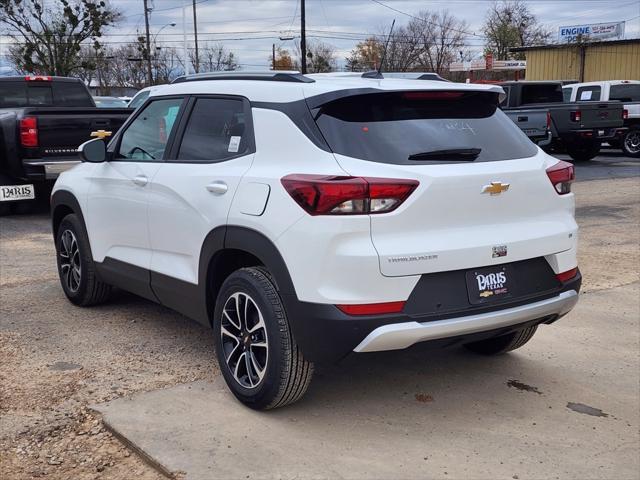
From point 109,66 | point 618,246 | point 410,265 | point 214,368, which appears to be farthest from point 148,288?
point 109,66

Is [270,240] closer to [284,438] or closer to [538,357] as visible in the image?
[284,438]

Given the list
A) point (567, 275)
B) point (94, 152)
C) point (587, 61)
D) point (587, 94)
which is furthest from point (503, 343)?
point (587, 61)

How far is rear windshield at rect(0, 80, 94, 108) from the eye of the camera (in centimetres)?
1187

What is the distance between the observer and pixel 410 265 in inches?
135

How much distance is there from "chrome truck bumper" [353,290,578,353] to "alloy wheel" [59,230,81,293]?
126 inches

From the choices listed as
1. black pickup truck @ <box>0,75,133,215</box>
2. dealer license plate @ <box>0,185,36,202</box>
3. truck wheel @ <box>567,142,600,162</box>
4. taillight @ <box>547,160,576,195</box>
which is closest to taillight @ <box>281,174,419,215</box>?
taillight @ <box>547,160,576,195</box>

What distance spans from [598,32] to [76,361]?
137 feet

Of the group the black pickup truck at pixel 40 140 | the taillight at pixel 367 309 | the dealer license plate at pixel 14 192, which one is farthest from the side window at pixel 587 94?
the taillight at pixel 367 309

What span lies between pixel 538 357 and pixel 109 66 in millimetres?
65403

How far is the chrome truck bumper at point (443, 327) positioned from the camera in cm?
341

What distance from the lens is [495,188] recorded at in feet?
12.1

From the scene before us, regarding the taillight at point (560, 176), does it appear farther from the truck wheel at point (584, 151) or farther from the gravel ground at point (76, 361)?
the truck wheel at point (584, 151)

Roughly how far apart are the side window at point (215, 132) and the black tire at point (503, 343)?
6.50 ft

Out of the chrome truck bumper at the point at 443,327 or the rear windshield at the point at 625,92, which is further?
the rear windshield at the point at 625,92
